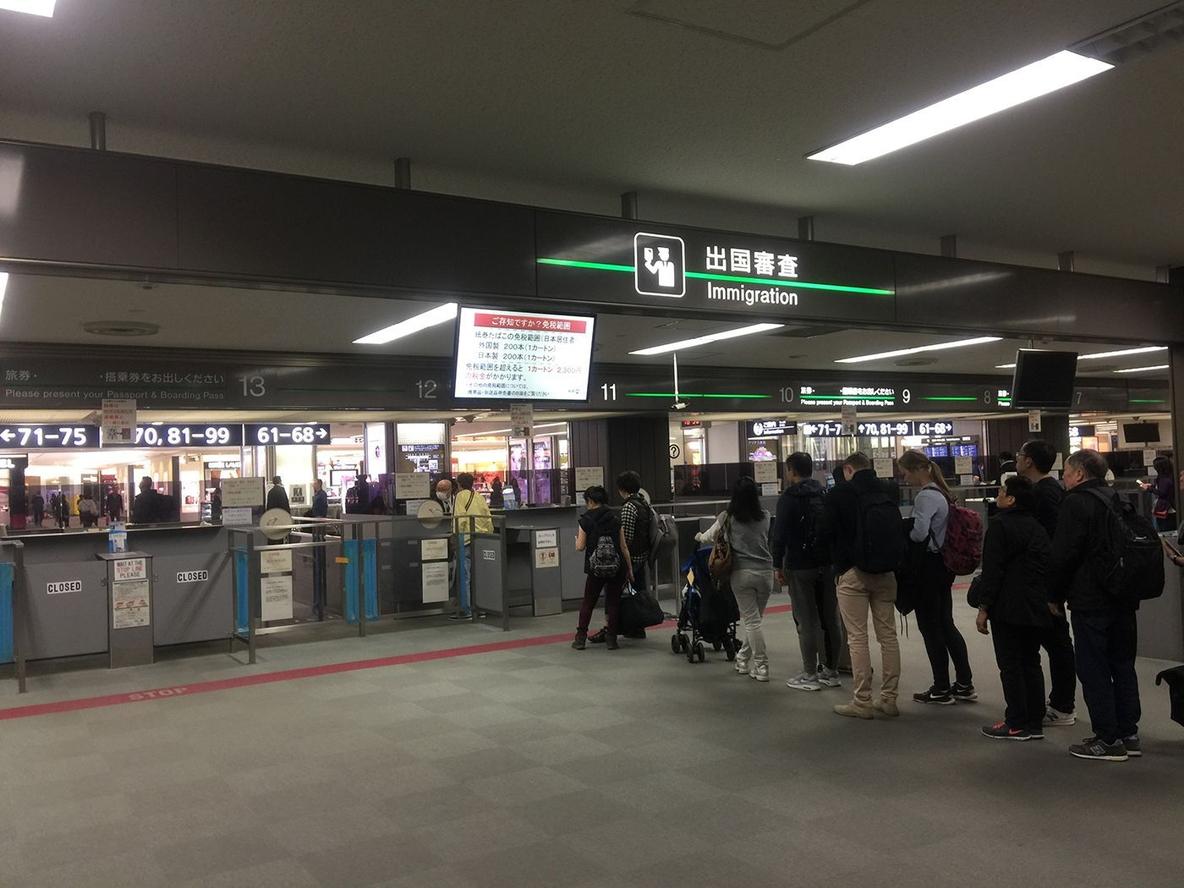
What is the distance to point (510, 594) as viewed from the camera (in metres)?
10.6

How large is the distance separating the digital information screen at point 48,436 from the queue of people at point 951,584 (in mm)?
10299

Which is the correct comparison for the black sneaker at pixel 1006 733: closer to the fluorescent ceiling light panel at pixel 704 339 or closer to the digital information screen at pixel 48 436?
the fluorescent ceiling light panel at pixel 704 339

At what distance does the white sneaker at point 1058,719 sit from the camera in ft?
17.3

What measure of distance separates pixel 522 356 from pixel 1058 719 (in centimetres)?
383

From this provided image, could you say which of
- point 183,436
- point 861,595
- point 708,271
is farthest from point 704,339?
point 183,436

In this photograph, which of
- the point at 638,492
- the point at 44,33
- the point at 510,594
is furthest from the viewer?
the point at 510,594

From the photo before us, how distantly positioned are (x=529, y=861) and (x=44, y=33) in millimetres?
3487

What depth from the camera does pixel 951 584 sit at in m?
5.85

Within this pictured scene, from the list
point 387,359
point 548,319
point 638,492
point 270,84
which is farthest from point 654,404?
point 270,84

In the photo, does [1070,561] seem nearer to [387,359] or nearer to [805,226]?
[805,226]

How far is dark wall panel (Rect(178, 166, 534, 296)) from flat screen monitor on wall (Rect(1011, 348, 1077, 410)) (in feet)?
17.2

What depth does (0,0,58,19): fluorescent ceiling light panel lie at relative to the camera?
299 cm

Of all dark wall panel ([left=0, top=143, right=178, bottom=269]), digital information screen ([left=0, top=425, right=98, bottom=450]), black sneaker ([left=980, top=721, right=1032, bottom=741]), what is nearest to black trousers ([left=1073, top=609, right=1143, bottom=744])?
black sneaker ([left=980, top=721, right=1032, bottom=741])

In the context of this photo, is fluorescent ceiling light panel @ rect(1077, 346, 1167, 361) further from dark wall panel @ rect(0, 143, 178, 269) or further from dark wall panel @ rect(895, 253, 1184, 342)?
dark wall panel @ rect(0, 143, 178, 269)
